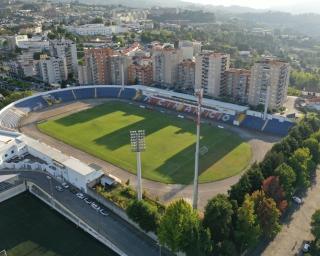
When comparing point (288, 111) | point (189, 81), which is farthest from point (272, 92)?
point (189, 81)

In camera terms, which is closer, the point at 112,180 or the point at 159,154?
the point at 112,180

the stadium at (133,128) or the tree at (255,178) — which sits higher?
the tree at (255,178)

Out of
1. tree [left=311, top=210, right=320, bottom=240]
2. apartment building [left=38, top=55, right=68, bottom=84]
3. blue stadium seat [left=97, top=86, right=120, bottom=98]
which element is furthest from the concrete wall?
apartment building [left=38, top=55, right=68, bottom=84]

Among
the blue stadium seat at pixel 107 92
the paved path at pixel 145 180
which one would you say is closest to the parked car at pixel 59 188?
the paved path at pixel 145 180

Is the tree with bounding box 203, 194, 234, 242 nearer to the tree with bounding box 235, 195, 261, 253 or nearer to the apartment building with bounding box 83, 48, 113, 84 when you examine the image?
the tree with bounding box 235, 195, 261, 253

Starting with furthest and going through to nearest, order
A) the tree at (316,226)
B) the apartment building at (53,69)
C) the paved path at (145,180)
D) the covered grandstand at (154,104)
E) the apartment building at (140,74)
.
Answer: the apartment building at (53,69) → the apartment building at (140,74) → the covered grandstand at (154,104) → the paved path at (145,180) → the tree at (316,226)

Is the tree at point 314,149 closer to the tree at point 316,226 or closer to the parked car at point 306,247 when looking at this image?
the tree at point 316,226

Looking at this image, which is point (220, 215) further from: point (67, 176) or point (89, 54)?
point (89, 54)
